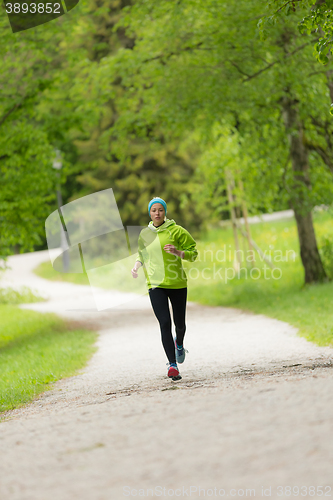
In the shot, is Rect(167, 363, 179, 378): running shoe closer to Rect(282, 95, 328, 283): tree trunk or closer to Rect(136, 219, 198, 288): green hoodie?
Rect(136, 219, 198, 288): green hoodie

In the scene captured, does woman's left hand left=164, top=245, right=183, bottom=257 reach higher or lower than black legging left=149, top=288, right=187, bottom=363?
higher

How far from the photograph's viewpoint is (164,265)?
21.4 feet

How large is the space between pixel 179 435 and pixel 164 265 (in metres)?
2.88

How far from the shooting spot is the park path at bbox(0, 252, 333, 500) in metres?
3.12

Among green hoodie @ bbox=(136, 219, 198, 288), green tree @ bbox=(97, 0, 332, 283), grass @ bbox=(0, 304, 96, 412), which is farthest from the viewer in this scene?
green tree @ bbox=(97, 0, 332, 283)

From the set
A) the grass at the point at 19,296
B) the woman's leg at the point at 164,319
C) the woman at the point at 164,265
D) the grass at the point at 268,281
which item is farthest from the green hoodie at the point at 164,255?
the grass at the point at 19,296

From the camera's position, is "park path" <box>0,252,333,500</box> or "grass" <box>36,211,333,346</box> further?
"grass" <box>36,211,333,346</box>

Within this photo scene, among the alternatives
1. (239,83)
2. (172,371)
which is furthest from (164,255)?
(239,83)

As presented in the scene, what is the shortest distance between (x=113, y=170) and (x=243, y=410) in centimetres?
3113

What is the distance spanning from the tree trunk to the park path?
8192mm

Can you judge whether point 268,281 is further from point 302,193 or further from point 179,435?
point 179,435

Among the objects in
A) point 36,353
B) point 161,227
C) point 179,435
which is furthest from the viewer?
point 36,353

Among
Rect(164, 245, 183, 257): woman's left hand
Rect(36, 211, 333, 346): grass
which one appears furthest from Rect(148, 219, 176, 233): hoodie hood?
Rect(36, 211, 333, 346): grass

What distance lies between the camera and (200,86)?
13.9 m
